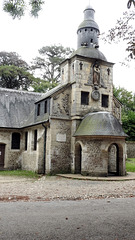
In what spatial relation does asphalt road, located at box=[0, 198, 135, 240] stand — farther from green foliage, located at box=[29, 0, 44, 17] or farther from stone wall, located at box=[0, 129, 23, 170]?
stone wall, located at box=[0, 129, 23, 170]

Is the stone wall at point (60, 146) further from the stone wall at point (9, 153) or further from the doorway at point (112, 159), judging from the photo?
the stone wall at point (9, 153)

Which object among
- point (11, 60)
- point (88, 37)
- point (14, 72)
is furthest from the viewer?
point (11, 60)

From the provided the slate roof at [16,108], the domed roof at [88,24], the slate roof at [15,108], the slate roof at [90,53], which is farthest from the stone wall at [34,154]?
the domed roof at [88,24]

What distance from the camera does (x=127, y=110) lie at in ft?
131

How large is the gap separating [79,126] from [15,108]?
9029mm

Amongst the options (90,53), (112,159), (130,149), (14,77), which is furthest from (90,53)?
(14,77)

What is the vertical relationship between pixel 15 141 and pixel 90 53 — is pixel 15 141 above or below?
below

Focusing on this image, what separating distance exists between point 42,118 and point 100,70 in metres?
5.91

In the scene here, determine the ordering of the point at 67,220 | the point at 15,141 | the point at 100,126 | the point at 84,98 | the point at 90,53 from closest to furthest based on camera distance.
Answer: the point at 67,220 < the point at 100,126 < the point at 84,98 < the point at 90,53 < the point at 15,141

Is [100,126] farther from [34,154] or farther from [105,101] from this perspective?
[34,154]

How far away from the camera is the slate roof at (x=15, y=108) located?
75.7 feet

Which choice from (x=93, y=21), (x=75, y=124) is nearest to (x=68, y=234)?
(x=75, y=124)

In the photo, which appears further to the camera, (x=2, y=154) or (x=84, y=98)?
(x=2, y=154)

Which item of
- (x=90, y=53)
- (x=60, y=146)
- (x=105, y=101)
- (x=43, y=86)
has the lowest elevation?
(x=60, y=146)
